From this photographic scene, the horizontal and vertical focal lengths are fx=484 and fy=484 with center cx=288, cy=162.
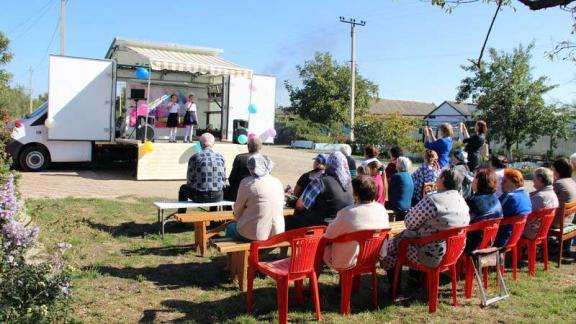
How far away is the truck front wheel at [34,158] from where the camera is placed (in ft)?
40.5

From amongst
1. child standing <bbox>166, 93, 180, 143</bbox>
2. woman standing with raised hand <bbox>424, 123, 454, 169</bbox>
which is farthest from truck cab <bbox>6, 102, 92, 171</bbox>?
woman standing with raised hand <bbox>424, 123, 454, 169</bbox>

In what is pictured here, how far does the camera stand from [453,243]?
4.18 m

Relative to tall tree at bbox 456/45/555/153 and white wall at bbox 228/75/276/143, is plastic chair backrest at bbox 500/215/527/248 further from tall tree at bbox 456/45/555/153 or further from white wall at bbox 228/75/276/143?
tall tree at bbox 456/45/555/153

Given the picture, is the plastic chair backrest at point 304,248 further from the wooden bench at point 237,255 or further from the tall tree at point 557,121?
the tall tree at point 557,121

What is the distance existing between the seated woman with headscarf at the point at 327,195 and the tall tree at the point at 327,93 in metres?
35.8

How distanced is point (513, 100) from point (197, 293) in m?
22.8

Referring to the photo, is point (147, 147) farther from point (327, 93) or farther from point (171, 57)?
point (327, 93)

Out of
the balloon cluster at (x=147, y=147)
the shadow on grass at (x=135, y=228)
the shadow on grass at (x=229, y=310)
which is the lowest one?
the shadow on grass at (x=229, y=310)

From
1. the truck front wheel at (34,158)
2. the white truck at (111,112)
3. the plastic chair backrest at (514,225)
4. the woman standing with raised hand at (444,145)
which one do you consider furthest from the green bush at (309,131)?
the plastic chair backrest at (514,225)

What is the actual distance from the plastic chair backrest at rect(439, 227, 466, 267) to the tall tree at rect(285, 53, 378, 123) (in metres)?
36.4

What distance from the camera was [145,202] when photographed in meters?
8.98

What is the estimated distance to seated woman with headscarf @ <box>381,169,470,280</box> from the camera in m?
4.17

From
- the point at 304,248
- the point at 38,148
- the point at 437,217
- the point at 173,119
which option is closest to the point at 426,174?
the point at 437,217

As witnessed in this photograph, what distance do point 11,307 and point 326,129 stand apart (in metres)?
36.5
